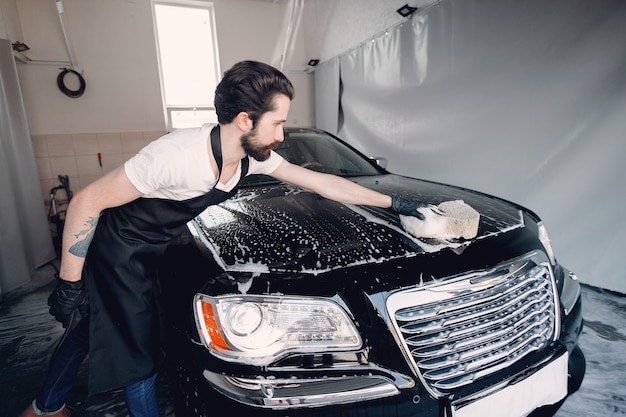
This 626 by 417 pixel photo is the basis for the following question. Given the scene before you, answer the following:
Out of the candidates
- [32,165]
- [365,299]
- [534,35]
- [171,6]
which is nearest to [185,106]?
[171,6]

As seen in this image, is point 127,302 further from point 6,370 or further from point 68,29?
point 68,29

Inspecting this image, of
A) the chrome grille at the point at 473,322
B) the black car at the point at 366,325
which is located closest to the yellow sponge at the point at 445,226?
the black car at the point at 366,325

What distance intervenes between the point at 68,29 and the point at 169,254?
5088 millimetres

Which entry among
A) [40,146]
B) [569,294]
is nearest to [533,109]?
[569,294]

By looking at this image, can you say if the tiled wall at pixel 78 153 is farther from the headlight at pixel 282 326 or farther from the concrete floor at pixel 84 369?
the headlight at pixel 282 326

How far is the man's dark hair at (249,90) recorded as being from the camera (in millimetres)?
1077

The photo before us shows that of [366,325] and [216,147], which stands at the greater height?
[216,147]

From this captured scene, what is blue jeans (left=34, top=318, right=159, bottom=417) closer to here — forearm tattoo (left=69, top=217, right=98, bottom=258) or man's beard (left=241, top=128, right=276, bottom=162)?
forearm tattoo (left=69, top=217, right=98, bottom=258)

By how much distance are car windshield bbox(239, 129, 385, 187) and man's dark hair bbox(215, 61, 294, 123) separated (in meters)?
1.02

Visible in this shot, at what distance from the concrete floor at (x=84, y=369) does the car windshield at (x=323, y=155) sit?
1506 millimetres

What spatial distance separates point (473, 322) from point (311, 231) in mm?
576

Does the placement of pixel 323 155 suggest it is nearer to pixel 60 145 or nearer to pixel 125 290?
pixel 125 290

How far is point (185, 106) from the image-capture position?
5492mm

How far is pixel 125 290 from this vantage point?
1.11m
